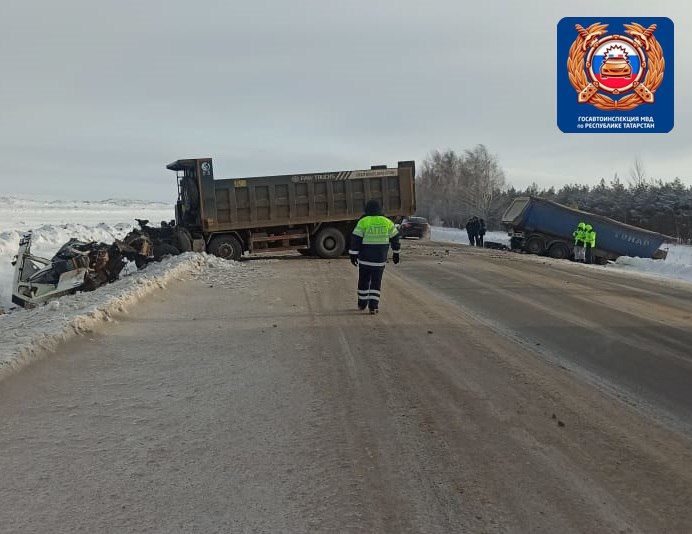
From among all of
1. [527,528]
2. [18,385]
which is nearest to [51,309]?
[18,385]

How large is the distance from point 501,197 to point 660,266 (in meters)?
46.6

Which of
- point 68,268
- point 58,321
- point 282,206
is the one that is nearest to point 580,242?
point 282,206

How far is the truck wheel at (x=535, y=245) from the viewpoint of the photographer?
925 inches

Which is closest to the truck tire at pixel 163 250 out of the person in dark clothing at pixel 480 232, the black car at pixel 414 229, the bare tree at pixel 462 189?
the person in dark clothing at pixel 480 232

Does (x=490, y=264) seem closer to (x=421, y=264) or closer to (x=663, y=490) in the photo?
(x=421, y=264)

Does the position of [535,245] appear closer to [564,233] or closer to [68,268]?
[564,233]

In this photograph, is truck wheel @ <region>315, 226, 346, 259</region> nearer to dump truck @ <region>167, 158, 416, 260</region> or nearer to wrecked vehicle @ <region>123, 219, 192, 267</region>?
dump truck @ <region>167, 158, 416, 260</region>

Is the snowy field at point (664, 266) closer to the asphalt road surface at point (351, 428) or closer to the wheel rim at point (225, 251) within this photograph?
the asphalt road surface at point (351, 428)

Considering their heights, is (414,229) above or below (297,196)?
below

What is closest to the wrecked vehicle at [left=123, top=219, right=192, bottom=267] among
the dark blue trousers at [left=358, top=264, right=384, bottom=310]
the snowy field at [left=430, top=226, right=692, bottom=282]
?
the dark blue trousers at [left=358, top=264, right=384, bottom=310]

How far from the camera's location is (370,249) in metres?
8.15

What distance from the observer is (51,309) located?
741 centimetres

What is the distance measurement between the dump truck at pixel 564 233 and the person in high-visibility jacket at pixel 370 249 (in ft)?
54.4

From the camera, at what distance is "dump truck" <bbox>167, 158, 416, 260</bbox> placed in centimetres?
1636
